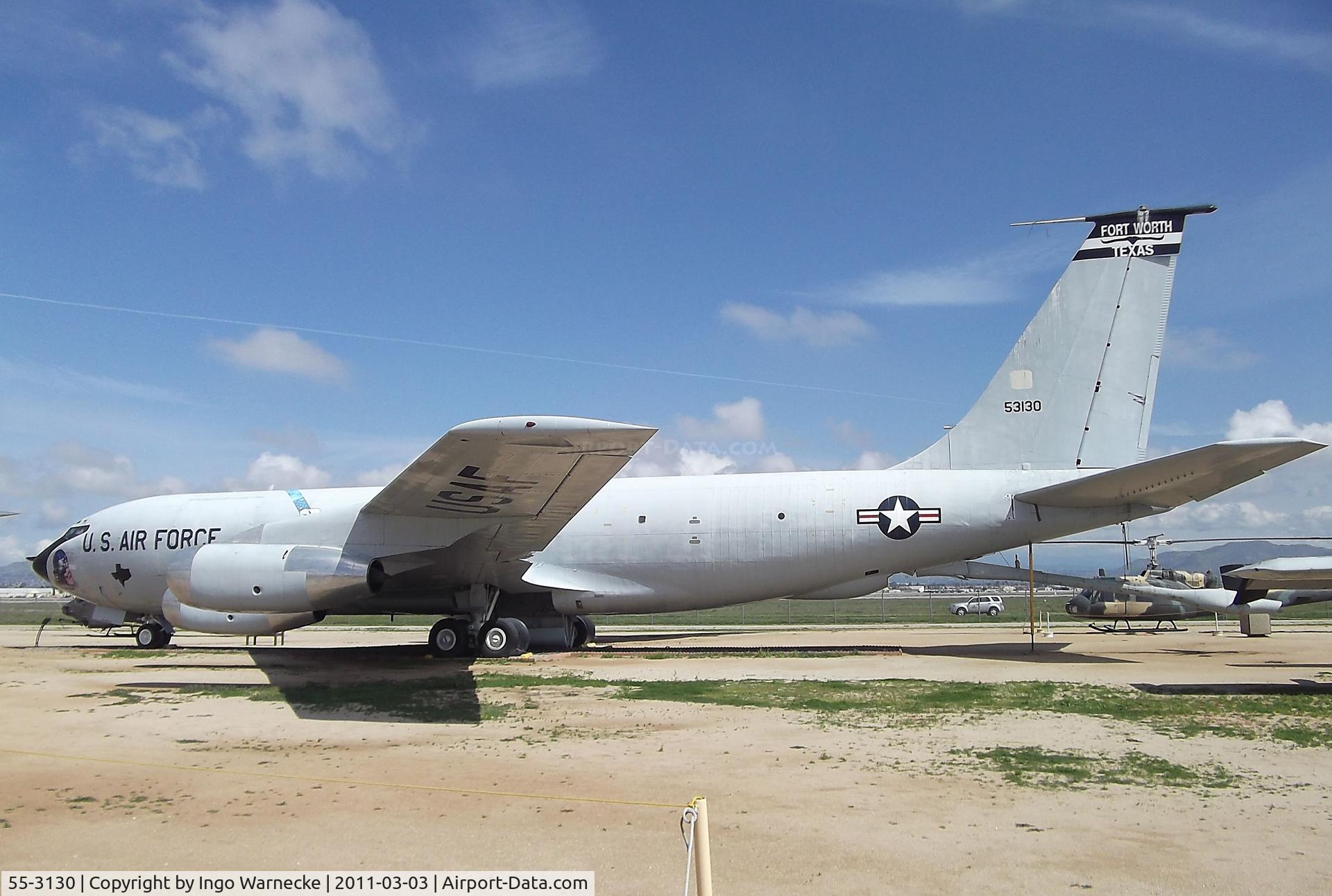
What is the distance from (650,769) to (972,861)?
10.1ft

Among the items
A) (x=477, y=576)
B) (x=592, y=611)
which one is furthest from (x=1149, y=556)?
(x=477, y=576)

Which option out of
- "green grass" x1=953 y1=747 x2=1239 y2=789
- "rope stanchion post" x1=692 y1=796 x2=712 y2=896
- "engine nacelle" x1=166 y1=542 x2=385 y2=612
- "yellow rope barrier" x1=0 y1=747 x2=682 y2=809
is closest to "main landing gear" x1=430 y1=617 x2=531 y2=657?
"engine nacelle" x1=166 y1=542 x2=385 y2=612

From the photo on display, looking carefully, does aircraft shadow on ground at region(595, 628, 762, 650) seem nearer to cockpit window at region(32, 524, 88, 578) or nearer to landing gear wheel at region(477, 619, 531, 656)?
landing gear wheel at region(477, 619, 531, 656)

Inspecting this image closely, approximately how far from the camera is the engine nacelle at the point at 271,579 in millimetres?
12414

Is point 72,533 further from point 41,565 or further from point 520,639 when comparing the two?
point 520,639

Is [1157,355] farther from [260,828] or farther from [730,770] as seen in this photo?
[260,828]

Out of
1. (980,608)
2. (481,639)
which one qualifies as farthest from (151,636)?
(980,608)

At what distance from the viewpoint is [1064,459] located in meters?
17.1

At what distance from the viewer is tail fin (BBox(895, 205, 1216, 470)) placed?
16969 millimetres

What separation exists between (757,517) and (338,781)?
38.3ft

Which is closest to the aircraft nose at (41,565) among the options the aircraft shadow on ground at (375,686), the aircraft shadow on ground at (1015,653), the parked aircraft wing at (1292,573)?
the aircraft shadow on ground at (375,686)

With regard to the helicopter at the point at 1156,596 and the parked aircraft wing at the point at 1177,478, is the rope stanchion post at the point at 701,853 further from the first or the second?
the helicopter at the point at 1156,596

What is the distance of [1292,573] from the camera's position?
12.6 metres

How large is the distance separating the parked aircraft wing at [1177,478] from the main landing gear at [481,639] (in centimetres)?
935
